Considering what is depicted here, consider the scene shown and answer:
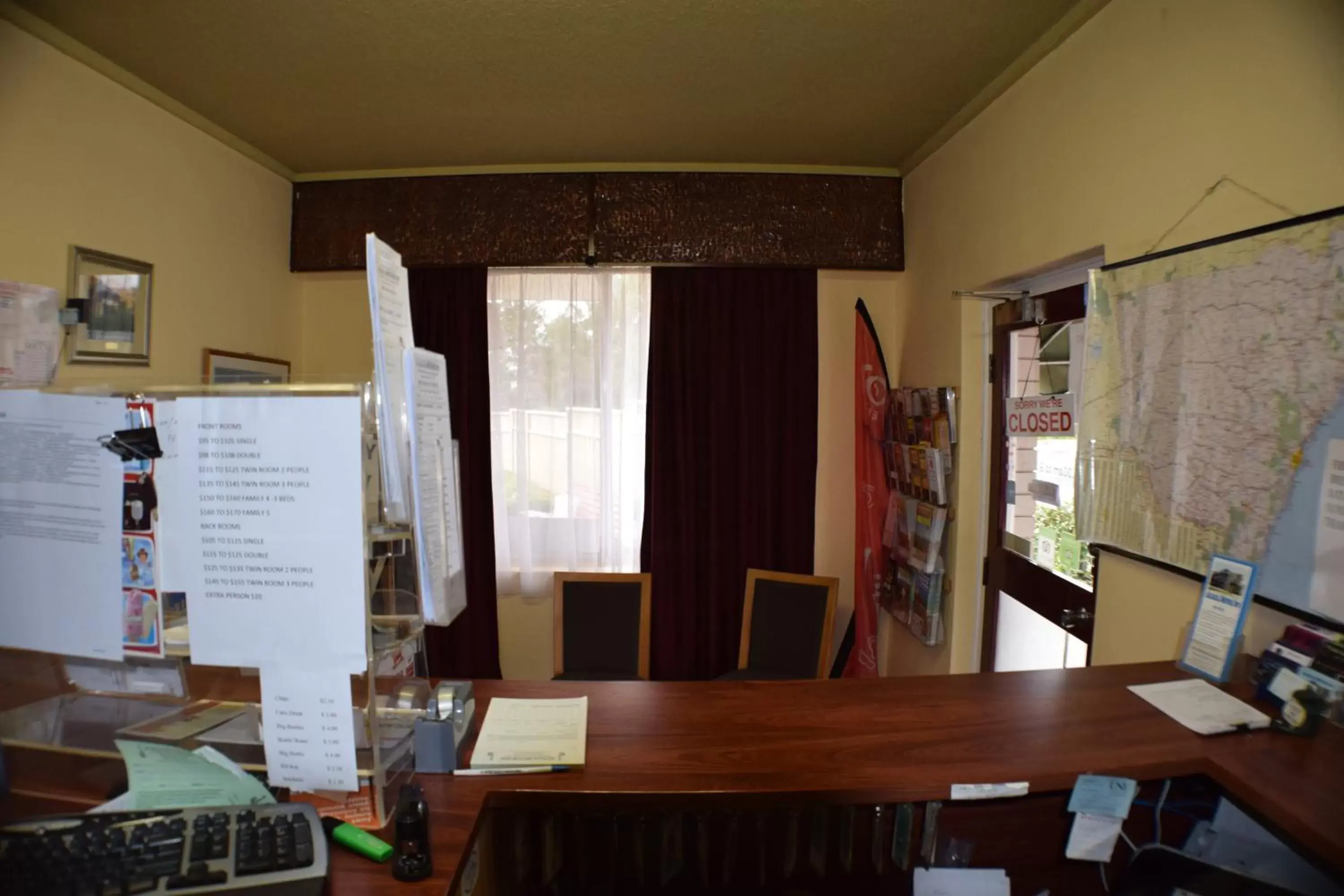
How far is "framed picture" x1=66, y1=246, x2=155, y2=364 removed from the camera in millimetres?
1964

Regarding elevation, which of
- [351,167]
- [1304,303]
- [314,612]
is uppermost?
[351,167]

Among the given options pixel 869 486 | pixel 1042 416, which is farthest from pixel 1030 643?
pixel 869 486

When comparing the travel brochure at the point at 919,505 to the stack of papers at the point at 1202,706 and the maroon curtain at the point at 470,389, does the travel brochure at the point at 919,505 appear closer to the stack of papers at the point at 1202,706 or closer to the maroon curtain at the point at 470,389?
the stack of papers at the point at 1202,706

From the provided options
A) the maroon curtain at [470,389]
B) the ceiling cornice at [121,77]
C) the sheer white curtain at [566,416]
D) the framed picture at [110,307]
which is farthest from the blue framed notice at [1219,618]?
the ceiling cornice at [121,77]

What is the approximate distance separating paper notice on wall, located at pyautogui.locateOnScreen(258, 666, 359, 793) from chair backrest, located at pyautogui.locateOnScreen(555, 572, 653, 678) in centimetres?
148

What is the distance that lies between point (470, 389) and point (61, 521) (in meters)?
2.23

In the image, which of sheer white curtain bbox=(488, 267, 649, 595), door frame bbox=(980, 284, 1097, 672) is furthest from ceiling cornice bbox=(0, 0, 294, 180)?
door frame bbox=(980, 284, 1097, 672)

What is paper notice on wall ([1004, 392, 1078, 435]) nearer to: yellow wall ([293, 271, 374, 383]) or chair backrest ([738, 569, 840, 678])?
chair backrest ([738, 569, 840, 678])

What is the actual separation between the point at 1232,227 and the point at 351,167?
11.3 feet

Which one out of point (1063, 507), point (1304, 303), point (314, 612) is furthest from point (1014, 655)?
point (314, 612)

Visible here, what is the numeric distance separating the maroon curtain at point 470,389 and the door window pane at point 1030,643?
238 centimetres

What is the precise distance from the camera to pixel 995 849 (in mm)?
1173

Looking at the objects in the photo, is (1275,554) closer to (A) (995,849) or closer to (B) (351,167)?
(A) (995,849)

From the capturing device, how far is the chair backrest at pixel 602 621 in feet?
7.70
